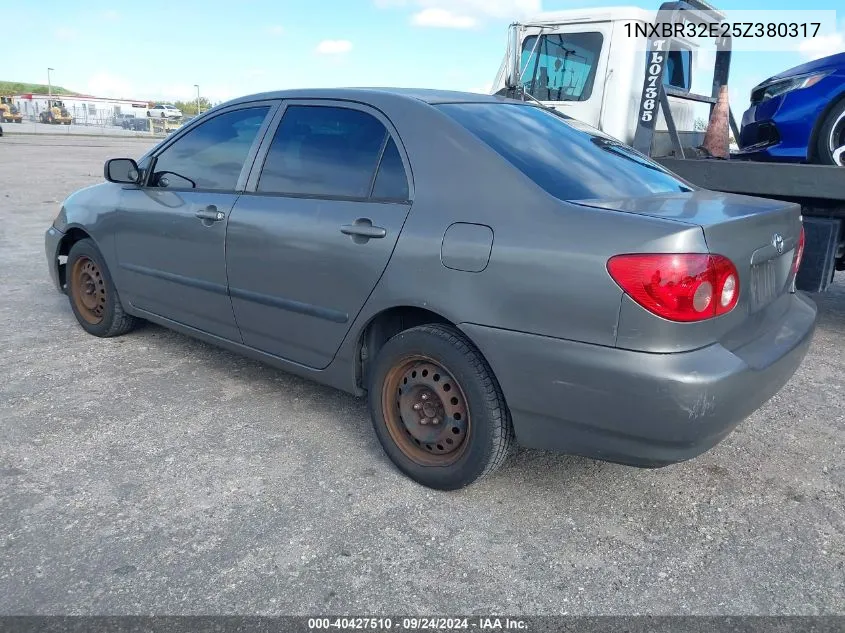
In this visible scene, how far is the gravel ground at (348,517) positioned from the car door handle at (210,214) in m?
0.95

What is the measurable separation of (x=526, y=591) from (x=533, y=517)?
1.47 feet

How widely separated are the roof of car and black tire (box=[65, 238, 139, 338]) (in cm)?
178

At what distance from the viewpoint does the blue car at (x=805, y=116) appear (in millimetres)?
4949

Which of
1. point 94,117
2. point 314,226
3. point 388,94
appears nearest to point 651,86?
point 388,94

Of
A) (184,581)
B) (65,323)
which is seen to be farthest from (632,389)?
(65,323)

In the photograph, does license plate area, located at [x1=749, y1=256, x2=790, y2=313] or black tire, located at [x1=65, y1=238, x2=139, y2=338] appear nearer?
license plate area, located at [x1=749, y1=256, x2=790, y2=313]

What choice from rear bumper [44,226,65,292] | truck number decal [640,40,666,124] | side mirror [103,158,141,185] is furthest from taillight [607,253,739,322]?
rear bumper [44,226,65,292]

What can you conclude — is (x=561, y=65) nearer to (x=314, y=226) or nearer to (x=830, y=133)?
(x=830, y=133)

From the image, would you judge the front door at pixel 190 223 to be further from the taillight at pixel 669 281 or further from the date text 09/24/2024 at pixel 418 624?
the taillight at pixel 669 281

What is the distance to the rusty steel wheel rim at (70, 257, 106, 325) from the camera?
4605 millimetres

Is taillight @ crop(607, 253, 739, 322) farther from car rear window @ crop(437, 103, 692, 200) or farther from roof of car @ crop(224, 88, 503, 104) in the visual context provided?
roof of car @ crop(224, 88, 503, 104)

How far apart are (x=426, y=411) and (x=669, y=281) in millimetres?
1120

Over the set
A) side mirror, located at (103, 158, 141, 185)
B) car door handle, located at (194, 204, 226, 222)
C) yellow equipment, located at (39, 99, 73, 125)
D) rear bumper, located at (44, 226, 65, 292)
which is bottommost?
rear bumper, located at (44, 226, 65, 292)

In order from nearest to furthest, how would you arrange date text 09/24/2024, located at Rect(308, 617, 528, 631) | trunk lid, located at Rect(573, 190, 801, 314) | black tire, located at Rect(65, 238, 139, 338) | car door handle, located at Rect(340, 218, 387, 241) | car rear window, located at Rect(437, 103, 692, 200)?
date text 09/24/2024, located at Rect(308, 617, 528, 631) < trunk lid, located at Rect(573, 190, 801, 314) < car rear window, located at Rect(437, 103, 692, 200) < car door handle, located at Rect(340, 218, 387, 241) < black tire, located at Rect(65, 238, 139, 338)
